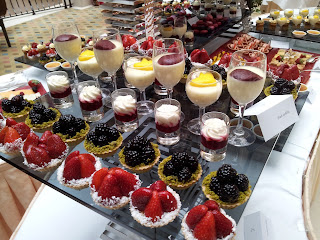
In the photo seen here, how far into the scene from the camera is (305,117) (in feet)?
5.88

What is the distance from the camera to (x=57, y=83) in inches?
71.3

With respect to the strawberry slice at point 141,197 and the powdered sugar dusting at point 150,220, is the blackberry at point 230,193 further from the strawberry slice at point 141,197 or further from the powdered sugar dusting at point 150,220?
the strawberry slice at point 141,197

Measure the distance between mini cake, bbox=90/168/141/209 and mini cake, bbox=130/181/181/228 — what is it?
0.07m

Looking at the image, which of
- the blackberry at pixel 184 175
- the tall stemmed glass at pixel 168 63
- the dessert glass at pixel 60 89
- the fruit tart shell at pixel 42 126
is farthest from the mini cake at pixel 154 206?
the dessert glass at pixel 60 89

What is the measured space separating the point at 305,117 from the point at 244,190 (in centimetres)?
88

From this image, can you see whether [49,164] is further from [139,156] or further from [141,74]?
[141,74]

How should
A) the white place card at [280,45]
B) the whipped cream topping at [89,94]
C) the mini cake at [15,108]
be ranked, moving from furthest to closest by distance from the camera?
the white place card at [280,45] < the mini cake at [15,108] < the whipped cream topping at [89,94]

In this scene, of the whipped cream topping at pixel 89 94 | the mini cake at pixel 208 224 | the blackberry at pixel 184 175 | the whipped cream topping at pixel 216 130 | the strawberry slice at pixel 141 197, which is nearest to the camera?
the mini cake at pixel 208 224

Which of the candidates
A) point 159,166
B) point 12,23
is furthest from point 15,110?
point 12,23

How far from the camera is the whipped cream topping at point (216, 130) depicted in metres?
1.31

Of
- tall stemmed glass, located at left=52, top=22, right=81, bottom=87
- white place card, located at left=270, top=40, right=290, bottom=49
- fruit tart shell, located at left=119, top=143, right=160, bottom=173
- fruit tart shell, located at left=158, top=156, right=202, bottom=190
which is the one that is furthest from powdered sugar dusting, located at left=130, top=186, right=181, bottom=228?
white place card, located at left=270, top=40, right=290, bottom=49

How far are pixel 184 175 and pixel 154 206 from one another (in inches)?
8.3

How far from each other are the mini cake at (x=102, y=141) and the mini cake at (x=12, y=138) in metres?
0.33

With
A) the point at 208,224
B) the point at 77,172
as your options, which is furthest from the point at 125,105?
the point at 208,224
